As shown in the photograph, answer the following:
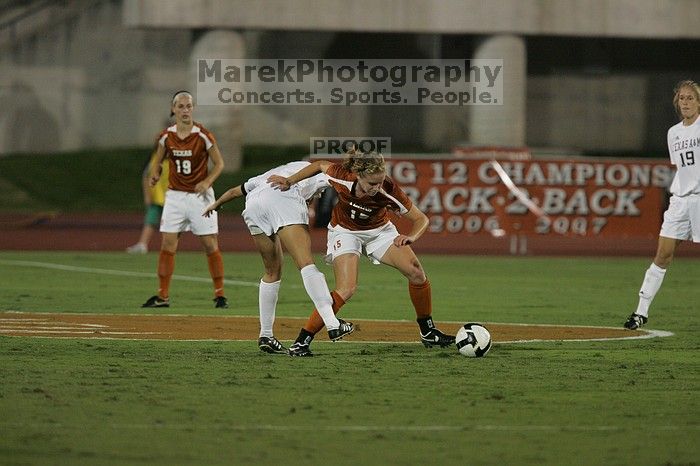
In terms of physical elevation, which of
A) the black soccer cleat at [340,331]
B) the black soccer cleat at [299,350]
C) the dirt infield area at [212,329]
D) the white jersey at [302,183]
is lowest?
the dirt infield area at [212,329]

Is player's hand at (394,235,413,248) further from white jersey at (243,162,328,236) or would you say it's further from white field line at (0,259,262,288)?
white field line at (0,259,262,288)

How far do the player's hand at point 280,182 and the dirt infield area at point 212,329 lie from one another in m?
1.89

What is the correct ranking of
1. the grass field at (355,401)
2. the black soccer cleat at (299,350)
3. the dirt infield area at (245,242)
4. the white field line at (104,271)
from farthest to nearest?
the dirt infield area at (245,242) < the white field line at (104,271) < the black soccer cleat at (299,350) < the grass field at (355,401)

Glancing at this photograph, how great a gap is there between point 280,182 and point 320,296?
36.4 inches

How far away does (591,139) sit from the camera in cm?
4638

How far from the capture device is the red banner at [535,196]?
25.8 meters

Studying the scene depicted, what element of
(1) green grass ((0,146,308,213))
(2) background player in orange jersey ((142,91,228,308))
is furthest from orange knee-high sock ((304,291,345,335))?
(1) green grass ((0,146,308,213))

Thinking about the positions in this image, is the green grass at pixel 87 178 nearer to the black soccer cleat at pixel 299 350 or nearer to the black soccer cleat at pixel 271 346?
the black soccer cleat at pixel 271 346

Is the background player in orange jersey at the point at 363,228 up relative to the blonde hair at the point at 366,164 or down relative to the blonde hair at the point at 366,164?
down

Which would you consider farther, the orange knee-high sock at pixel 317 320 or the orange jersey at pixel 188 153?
the orange jersey at pixel 188 153

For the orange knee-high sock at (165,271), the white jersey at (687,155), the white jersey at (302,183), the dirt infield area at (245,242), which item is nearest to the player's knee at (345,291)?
the white jersey at (302,183)

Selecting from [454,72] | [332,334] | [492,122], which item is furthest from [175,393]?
[454,72]

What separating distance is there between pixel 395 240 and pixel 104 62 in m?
32.2

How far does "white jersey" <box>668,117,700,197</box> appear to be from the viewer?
44.1ft
